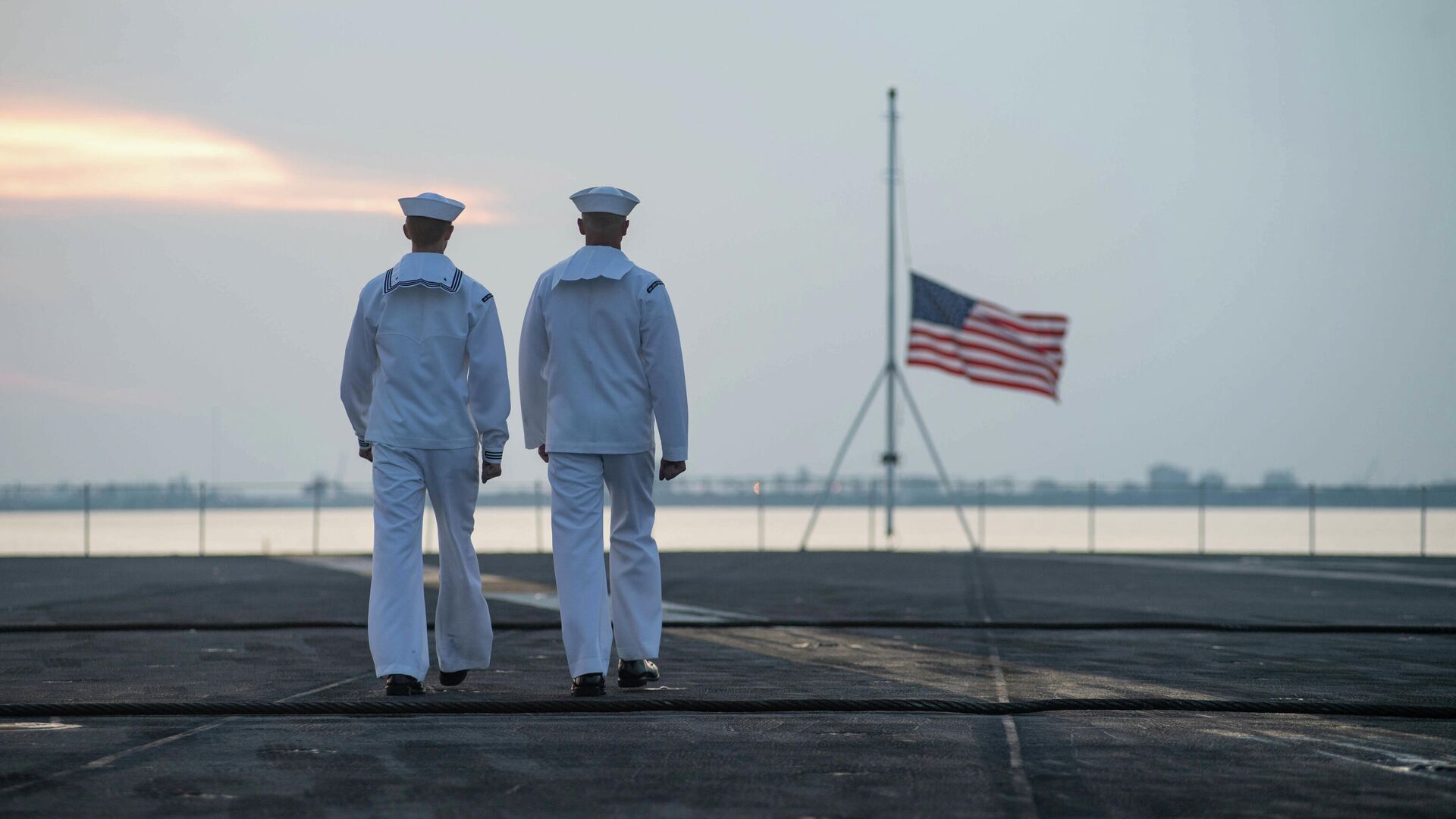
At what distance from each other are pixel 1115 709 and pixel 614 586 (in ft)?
6.06

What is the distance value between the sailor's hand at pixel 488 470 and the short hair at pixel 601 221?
905 millimetres

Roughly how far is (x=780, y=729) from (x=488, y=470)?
5.66 feet

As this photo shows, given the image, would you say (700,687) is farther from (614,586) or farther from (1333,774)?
(1333,774)

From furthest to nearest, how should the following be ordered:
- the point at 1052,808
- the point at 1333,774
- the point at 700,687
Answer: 1. the point at 700,687
2. the point at 1333,774
3. the point at 1052,808

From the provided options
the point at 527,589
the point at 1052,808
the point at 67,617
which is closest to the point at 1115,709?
the point at 1052,808

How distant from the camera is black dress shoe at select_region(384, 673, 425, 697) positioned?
5.30 metres

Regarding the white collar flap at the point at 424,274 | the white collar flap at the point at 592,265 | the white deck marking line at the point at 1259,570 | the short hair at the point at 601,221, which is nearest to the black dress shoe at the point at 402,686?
the white collar flap at the point at 424,274

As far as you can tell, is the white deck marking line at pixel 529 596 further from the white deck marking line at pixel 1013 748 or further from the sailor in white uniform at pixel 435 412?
the white deck marking line at pixel 1013 748

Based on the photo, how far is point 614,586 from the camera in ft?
18.8

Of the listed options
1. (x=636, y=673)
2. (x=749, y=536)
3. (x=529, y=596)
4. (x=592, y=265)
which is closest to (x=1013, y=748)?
(x=636, y=673)

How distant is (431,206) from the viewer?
5.72m

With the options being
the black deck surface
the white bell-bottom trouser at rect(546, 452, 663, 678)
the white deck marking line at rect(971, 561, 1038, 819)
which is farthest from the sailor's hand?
the white deck marking line at rect(971, 561, 1038, 819)

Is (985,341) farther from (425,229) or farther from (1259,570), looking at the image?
(425,229)

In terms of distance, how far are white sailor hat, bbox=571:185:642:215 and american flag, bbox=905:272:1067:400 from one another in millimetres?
17456
